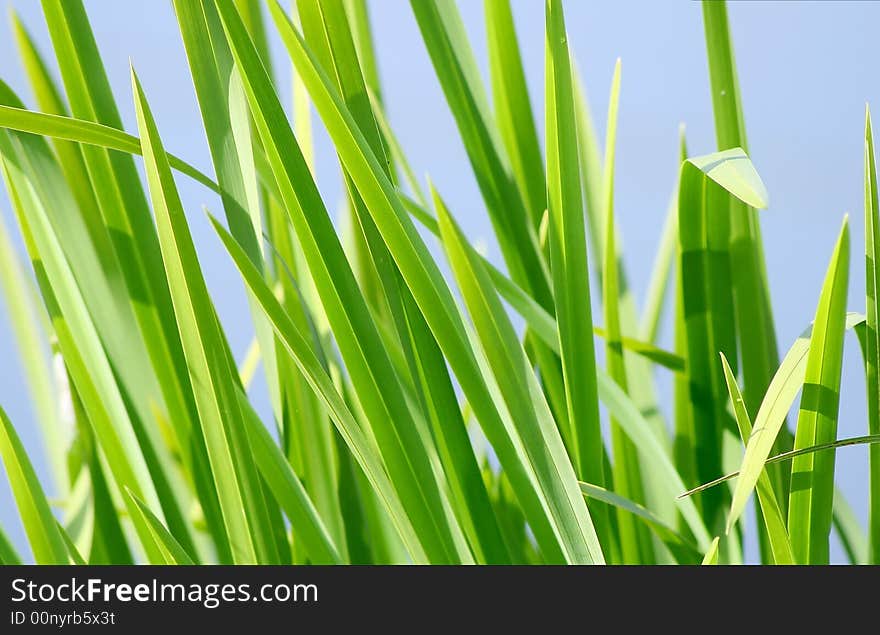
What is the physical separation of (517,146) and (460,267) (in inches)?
4.3

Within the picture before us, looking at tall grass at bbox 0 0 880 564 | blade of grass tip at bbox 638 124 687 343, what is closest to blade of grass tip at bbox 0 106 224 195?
tall grass at bbox 0 0 880 564

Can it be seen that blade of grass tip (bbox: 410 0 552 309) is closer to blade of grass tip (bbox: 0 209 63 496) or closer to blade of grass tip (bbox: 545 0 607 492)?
blade of grass tip (bbox: 545 0 607 492)

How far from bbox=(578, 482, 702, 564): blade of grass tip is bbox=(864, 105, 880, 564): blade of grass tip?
0.14ft

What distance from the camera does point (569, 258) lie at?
175 millimetres

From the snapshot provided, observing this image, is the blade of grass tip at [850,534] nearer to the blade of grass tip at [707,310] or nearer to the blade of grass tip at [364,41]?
the blade of grass tip at [707,310]

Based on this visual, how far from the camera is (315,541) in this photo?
0.18 metres

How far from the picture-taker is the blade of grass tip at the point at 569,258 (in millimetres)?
166

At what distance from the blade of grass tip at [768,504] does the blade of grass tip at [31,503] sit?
15 centimetres

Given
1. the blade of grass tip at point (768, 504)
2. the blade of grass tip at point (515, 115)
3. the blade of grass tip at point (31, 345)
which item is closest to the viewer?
the blade of grass tip at point (768, 504)

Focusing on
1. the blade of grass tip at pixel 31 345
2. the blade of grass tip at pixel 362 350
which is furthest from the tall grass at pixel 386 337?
the blade of grass tip at pixel 31 345

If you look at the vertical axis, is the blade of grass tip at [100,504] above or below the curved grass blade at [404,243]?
below

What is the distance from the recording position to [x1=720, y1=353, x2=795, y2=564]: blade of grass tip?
0.45 feet
